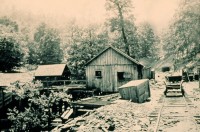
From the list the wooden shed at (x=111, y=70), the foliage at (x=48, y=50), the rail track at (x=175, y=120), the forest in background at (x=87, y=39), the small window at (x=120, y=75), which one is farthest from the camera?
the foliage at (x=48, y=50)

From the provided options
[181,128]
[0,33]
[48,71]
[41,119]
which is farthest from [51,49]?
[181,128]

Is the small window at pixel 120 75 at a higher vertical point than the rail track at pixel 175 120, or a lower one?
higher

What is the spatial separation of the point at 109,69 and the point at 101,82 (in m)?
1.97

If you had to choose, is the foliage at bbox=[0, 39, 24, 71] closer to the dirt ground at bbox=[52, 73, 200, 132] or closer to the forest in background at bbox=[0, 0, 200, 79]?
the forest in background at bbox=[0, 0, 200, 79]

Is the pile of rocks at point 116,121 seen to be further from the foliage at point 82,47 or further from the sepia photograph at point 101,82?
the foliage at point 82,47

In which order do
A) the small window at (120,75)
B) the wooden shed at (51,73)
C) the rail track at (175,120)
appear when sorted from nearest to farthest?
the rail track at (175,120) → the small window at (120,75) → the wooden shed at (51,73)

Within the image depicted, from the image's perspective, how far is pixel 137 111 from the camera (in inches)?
628

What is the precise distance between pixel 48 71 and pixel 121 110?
87.3ft

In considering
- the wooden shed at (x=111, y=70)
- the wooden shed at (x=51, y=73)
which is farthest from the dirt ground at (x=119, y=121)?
the wooden shed at (x=51, y=73)

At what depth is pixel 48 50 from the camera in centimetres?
6600

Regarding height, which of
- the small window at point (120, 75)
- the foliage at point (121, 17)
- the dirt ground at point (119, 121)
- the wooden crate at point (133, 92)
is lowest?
the dirt ground at point (119, 121)

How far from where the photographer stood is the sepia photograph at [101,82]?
1490 cm

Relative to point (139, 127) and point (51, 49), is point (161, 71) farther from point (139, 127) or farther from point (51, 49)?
point (139, 127)

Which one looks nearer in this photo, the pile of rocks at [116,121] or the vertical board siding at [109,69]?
the pile of rocks at [116,121]
